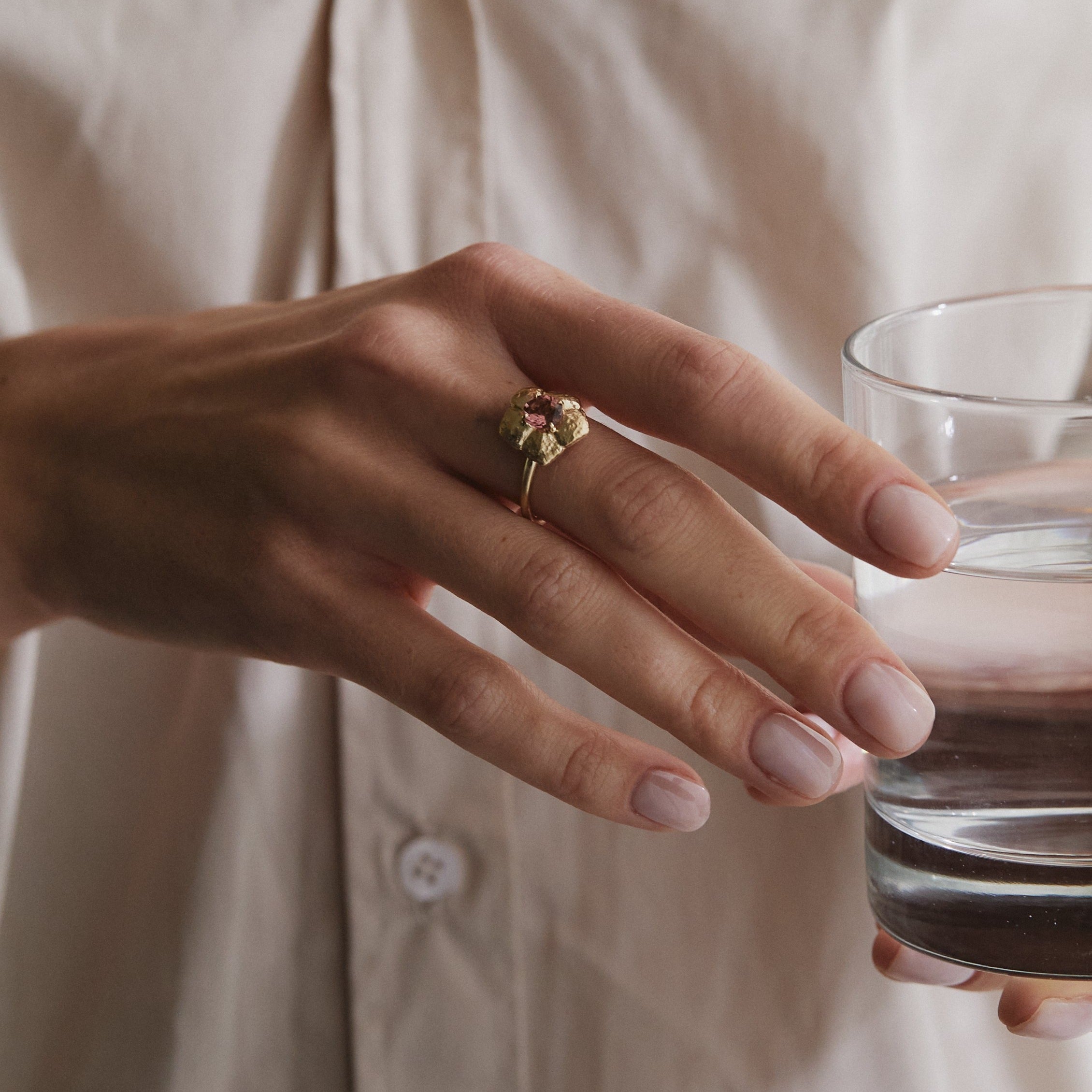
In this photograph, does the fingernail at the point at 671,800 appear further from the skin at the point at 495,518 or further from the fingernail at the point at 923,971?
the fingernail at the point at 923,971

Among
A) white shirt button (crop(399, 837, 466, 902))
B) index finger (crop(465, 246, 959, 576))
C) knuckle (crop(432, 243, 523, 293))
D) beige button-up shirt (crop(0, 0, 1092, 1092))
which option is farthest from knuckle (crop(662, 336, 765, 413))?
white shirt button (crop(399, 837, 466, 902))

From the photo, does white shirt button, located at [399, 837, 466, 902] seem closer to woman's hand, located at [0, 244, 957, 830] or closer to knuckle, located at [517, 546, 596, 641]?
woman's hand, located at [0, 244, 957, 830]

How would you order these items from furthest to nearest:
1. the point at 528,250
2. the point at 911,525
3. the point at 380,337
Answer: the point at 528,250
the point at 380,337
the point at 911,525

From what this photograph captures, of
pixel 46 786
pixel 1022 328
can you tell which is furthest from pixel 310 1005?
pixel 1022 328

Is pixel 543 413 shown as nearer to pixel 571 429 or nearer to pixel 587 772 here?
pixel 571 429

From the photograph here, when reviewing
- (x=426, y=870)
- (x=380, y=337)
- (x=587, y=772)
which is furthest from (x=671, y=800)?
(x=426, y=870)

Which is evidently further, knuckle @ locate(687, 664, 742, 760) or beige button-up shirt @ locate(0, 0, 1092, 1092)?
beige button-up shirt @ locate(0, 0, 1092, 1092)

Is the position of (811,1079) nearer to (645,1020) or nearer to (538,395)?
(645,1020)
